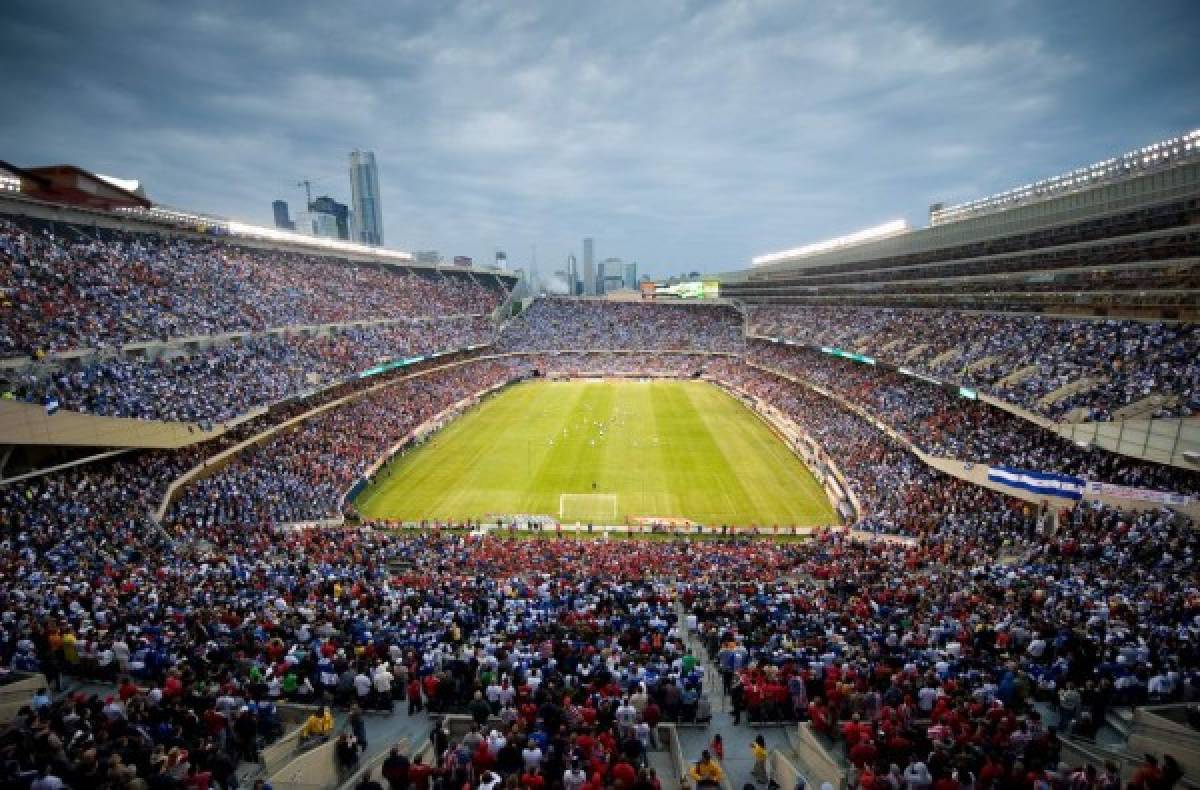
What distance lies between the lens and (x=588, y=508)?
3469 centimetres

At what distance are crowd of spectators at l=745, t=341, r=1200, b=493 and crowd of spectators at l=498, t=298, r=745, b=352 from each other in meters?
36.8

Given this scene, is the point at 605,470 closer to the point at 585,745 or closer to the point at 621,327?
the point at 585,745

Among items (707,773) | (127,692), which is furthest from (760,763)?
(127,692)

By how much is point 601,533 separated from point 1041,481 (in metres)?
18.7

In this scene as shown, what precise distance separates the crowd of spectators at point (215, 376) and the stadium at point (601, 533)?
0.27 metres

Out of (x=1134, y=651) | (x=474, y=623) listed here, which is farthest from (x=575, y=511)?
(x=1134, y=651)

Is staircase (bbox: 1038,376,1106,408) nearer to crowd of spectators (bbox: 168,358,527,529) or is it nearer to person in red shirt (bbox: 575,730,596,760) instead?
person in red shirt (bbox: 575,730,596,760)

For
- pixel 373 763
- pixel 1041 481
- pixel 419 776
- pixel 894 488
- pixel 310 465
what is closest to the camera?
pixel 419 776

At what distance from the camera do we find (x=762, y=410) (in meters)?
56.8

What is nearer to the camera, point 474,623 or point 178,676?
point 178,676

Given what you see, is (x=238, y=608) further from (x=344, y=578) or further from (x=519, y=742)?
(x=519, y=742)

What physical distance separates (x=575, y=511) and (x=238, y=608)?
20.4 m

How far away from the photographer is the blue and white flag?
75.6ft

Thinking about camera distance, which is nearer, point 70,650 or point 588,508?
point 70,650
